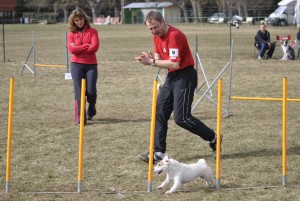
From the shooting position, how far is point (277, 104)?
10.5 metres

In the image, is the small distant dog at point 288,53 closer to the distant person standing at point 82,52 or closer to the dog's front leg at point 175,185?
the distant person standing at point 82,52

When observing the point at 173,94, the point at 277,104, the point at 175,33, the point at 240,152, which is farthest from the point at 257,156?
Result: the point at 277,104

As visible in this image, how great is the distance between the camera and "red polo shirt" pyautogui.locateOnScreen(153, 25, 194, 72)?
5.71m

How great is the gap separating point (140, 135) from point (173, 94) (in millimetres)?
1878

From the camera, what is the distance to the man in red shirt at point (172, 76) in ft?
18.7

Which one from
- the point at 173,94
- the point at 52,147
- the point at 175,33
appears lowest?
the point at 52,147

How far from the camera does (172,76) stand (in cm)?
605

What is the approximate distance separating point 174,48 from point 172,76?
0.43 meters

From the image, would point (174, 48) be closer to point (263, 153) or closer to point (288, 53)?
point (263, 153)

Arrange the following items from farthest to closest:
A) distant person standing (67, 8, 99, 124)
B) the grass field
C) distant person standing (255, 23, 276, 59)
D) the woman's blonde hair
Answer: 1. distant person standing (255, 23, 276, 59)
2. distant person standing (67, 8, 99, 124)
3. the woman's blonde hair
4. the grass field

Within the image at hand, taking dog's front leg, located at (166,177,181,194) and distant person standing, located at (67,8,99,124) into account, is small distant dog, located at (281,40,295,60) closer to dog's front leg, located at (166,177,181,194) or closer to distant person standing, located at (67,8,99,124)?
distant person standing, located at (67,8,99,124)

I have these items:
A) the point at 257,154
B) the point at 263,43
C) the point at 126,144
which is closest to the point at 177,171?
the point at 257,154

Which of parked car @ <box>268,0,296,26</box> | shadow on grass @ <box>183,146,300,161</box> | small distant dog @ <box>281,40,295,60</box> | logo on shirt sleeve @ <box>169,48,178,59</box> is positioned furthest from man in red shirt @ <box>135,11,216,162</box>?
parked car @ <box>268,0,296,26</box>

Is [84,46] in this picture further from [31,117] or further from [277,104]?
[277,104]
